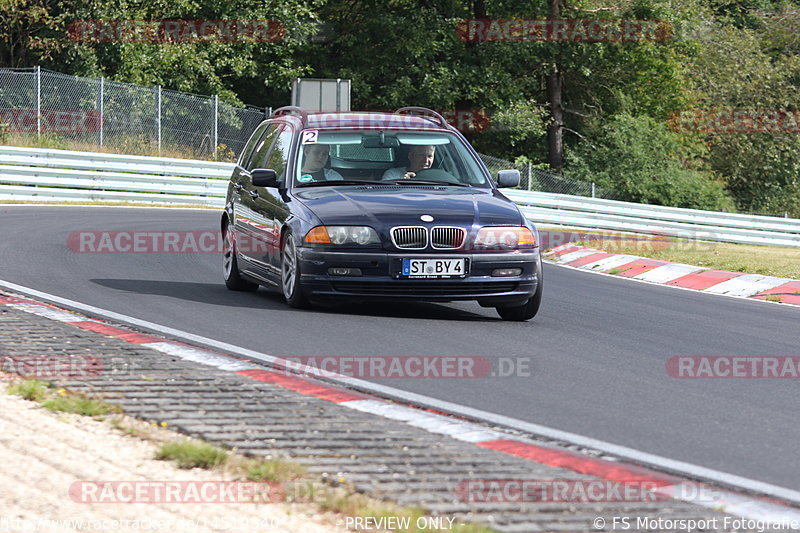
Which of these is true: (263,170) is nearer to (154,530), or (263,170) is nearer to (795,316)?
(795,316)

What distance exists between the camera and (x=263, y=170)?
1064cm

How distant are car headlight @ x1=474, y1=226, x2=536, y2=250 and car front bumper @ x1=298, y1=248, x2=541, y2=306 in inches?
2.7

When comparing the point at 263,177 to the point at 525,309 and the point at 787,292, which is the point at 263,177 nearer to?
the point at 525,309

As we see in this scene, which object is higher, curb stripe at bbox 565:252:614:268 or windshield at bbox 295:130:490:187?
windshield at bbox 295:130:490:187

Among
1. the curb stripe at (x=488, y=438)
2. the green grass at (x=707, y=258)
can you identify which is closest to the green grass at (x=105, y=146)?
the green grass at (x=707, y=258)

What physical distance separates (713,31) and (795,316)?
3989 centimetres

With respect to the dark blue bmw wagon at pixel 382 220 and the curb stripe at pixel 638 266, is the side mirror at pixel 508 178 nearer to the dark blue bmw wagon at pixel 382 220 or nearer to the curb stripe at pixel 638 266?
the dark blue bmw wagon at pixel 382 220

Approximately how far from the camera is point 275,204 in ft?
34.9

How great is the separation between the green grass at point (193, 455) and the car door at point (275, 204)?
5221mm

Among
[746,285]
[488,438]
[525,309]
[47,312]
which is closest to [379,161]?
[525,309]

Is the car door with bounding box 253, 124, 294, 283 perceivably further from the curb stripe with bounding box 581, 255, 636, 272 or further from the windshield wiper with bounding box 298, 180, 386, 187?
the curb stripe with bounding box 581, 255, 636, 272

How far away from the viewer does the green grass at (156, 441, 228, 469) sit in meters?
4.95

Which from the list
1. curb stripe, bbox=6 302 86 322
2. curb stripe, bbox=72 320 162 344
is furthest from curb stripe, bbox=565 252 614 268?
curb stripe, bbox=72 320 162 344

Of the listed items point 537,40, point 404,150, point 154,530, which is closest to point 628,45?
point 537,40
